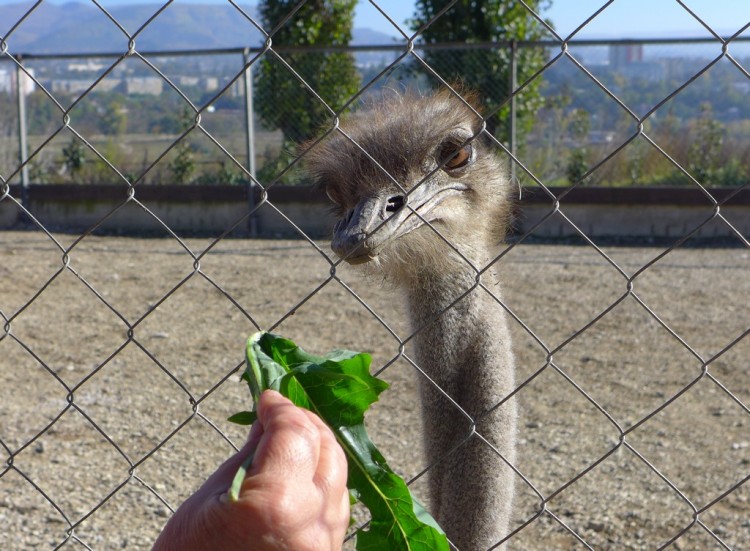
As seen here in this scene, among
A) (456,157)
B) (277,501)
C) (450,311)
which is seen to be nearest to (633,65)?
(456,157)

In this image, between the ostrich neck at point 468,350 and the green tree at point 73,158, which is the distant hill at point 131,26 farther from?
the ostrich neck at point 468,350

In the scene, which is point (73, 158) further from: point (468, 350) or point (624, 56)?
point (468, 350)

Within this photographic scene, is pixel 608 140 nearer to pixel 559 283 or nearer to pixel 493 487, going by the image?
pixel 559 283

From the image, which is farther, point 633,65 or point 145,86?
point 145,86

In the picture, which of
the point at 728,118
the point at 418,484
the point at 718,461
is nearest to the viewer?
the point at 418,484

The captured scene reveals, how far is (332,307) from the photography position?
24.2ft

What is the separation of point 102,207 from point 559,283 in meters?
5.94

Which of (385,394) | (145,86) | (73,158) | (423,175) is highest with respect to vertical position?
(423,175)

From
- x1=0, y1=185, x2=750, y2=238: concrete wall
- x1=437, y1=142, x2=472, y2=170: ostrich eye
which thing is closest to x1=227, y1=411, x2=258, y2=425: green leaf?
x1=437, y1=142, x2=472, y2=170: ostrich eye

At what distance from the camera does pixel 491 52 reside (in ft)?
33.7

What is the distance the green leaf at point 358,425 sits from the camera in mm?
1454

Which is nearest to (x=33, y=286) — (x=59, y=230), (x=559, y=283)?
(x=59, y=230)

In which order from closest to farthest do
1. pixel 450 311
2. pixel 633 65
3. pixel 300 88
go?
pixel 450 311 < pixel 300 88 < pixel 633 65

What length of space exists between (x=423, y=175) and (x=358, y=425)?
1.27m
